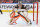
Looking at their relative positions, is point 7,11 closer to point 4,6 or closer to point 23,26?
point 4,6

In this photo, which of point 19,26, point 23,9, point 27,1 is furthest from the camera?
point 27,1

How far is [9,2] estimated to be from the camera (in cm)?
354

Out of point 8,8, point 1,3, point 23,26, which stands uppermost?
point 1,3

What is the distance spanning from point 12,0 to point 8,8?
44 cm

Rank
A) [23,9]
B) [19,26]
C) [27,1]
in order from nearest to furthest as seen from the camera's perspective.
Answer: [19,26], [23,9], [27,1]

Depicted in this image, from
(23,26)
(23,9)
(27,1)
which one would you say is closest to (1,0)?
(27,1)

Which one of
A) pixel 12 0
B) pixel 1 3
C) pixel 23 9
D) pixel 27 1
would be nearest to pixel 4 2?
pixel 1 3

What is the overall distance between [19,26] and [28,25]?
20 cm

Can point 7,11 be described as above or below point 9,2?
below

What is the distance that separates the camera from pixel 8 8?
356cm

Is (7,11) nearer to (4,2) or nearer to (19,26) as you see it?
(4,2)

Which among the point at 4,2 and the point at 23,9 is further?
the point at 4,2

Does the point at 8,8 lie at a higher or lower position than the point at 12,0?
lower

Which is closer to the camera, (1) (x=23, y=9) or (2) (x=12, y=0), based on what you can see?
(1) (x=23, y=9)
